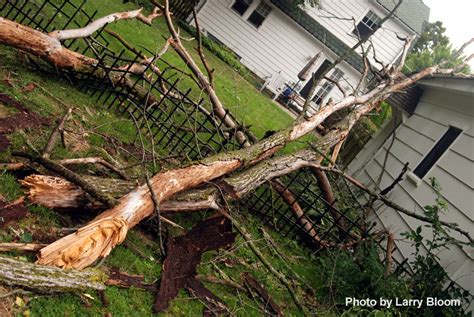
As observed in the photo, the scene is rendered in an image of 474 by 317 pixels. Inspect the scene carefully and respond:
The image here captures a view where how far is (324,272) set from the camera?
5738mm

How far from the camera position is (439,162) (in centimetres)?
725


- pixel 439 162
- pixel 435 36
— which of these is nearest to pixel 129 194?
pixel 439 162

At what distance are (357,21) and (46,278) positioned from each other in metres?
19.4

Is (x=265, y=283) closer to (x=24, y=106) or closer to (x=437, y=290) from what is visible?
(x=437, y=290)

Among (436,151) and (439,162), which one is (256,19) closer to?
(436,151)

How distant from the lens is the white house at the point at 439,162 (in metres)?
5.88

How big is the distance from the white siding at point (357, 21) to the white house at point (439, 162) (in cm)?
1077

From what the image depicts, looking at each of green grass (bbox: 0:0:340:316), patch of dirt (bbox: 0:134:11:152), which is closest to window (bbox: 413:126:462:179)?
green grass (bbox: 0:0:340:316)

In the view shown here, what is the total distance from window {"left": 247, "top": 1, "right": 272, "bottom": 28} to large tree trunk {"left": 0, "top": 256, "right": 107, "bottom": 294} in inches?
701

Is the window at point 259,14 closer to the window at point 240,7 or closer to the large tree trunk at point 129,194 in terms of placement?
the window at point 240,7

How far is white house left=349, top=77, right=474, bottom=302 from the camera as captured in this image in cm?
588

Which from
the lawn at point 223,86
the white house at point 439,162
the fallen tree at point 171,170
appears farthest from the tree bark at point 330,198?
the lawn at point 223,86

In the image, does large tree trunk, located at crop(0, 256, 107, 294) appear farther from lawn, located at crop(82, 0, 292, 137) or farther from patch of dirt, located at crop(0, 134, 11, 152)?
lawn, located at crop(82, 0, 292, 137)

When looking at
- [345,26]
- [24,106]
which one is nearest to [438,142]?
[24,106]
